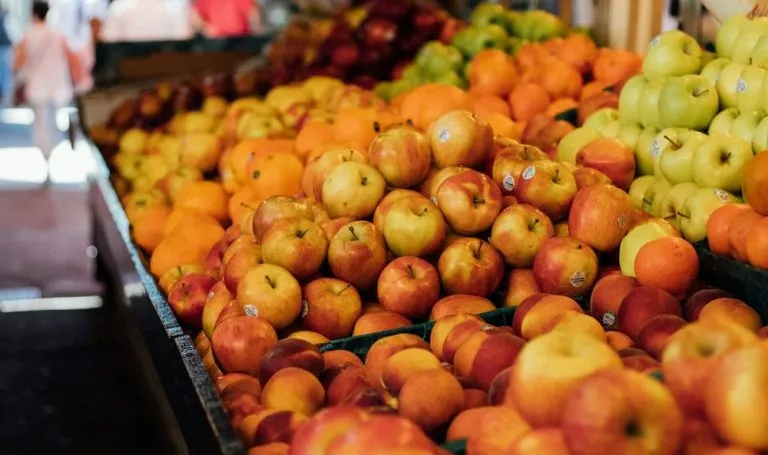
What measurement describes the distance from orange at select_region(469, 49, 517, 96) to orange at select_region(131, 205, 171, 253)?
149 cm

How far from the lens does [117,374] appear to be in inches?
173

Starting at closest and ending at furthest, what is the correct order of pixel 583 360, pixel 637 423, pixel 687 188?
pixel 637 423 → pixel 583 360 → pixel 687 188

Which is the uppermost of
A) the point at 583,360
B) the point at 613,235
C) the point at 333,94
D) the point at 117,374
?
the point at 583,360

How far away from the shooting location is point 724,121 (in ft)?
8.11

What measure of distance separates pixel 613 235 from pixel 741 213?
0.31 metres

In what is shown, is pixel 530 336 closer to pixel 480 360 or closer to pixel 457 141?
pixel 480 360

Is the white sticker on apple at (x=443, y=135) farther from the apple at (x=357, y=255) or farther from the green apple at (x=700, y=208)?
the green apple at (x=700, y=208)

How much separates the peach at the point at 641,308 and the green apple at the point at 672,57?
1233mm

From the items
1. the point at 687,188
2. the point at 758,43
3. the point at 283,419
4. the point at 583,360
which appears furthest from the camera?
the point at 758,43

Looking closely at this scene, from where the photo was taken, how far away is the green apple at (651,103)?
105 inches

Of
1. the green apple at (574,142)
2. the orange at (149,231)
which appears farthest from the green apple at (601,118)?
the orange at (149,231)

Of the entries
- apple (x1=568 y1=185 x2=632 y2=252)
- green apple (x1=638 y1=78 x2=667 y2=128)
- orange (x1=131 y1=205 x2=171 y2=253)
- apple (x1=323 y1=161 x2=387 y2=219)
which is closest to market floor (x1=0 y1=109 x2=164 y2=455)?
orange (x1=131 y1=205 x2=171 y2=253)

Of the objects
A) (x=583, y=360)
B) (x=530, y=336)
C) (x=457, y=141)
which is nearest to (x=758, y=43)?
(x=457, y=141)

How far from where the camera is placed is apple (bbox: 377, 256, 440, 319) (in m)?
2.09
